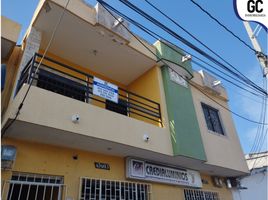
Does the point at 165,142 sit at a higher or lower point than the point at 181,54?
lower

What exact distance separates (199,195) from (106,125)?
505 centimetres

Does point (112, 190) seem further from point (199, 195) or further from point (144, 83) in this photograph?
point (144, 83)

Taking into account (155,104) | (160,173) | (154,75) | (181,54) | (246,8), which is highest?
(181,54)

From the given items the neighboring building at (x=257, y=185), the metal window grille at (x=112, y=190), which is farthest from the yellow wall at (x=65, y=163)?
the neighboring building at (x=257, y=185)

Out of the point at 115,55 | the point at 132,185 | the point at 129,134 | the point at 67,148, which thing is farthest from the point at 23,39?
the point at 132,185

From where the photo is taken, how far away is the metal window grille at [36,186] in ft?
15.7

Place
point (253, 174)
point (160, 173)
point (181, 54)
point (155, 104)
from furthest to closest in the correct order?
point (253, 174), point (181, 54), point (155, 104), point (160, 173)

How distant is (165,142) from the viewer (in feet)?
23.0

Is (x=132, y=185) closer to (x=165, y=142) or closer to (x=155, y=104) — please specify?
(x=165, y=142)

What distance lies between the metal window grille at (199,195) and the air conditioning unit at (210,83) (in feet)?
14.3

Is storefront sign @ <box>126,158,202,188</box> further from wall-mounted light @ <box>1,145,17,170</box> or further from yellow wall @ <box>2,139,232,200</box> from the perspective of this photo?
wall-mounted light @ <box>1,145,17,170</box>

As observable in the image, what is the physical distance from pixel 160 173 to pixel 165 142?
3.47ft

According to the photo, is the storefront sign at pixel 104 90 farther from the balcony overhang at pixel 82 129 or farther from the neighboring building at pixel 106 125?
the balcony overhang at pixel 82 129

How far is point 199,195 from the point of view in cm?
855
